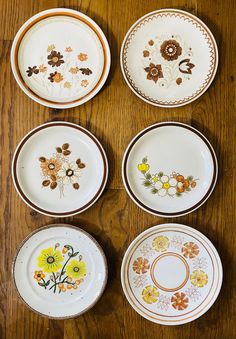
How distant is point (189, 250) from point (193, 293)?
0.13 meters

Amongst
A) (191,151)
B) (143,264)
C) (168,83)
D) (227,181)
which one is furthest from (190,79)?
(143,264)

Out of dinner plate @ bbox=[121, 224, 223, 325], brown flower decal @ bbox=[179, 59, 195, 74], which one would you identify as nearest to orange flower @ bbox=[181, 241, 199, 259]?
dinner plate @ bbox=[121, 224, 223, 325]

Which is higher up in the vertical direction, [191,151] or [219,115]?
[219,115]

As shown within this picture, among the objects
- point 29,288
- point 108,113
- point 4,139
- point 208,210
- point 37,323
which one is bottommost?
point 37,323

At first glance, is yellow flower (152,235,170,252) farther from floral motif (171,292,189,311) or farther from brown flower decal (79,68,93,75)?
brown flower decal (79,68,93,75)

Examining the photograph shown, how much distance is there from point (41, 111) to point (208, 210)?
59 centimetres

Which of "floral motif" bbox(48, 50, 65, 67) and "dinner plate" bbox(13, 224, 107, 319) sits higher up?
"floral motif" bbox(48, 50, 65, 67)

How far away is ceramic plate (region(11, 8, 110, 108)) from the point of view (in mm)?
1401

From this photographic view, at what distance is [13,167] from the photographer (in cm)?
139

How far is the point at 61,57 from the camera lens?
141 centimetres

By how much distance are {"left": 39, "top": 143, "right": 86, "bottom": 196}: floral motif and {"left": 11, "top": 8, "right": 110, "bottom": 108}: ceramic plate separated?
0.16m

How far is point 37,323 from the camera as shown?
4.69 ft

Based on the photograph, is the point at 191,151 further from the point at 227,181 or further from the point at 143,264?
the point at 143,264

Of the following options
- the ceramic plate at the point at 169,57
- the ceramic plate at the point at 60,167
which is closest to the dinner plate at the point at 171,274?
the ceramic plate at the point at 60,167
